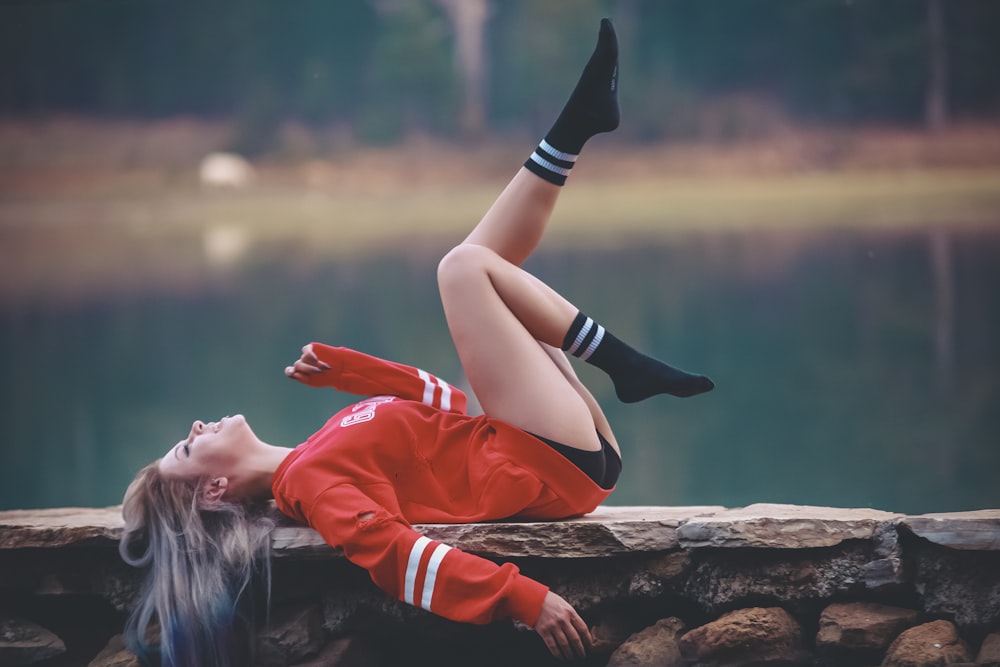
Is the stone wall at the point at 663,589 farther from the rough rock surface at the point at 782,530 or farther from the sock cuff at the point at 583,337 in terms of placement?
Result: the sock cuff at the point at 583,337

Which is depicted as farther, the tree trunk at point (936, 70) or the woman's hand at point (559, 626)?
the tree trunk at point (936, 70)

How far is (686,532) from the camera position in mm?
1966

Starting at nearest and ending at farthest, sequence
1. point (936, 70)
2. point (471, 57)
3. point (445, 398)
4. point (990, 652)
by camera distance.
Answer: point (990, 652)
point (445, 398)
point (936, 70)
point (471, 57)

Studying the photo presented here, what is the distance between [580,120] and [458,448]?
0.66 metres

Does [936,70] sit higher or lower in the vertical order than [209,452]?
higher

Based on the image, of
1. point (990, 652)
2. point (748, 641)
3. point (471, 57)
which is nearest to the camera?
point (990, 652)

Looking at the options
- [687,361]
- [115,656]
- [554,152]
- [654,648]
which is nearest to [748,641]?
[654,648]

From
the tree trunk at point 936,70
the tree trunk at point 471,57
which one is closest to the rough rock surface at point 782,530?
the tree trunk at point 936,70

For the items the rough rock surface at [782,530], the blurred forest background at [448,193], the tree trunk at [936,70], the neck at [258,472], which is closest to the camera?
the rough rock surface at [782,530]

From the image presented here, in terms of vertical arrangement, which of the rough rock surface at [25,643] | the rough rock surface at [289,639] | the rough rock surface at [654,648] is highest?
the rough rock surface at [654,648]

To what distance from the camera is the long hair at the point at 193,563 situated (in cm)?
194

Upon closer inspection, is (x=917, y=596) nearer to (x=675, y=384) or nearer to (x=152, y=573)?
(x=675, y=384)

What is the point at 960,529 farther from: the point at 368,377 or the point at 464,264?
the point at 368,377

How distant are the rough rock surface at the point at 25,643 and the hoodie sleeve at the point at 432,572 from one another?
2.63 feet
